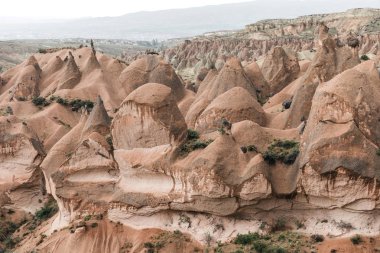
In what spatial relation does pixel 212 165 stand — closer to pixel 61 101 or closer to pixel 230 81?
pixel 230 81

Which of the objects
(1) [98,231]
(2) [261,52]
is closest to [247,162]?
(1) [98,231]

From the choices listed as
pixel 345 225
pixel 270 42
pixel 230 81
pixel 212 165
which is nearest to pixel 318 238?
pixel 345 225

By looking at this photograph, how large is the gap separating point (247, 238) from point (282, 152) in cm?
567

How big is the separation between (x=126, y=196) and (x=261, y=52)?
9542 cm

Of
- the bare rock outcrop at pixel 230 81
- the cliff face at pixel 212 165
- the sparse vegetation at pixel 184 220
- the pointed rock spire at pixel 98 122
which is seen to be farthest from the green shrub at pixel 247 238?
the bare rock outcrop at pixel 230 81

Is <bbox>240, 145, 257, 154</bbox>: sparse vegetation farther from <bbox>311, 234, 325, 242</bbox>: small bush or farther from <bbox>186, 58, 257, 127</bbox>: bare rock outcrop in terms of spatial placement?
<bbox>186, 58, 257, 127</bbox>: bare rock outcrop

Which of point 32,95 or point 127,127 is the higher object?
point 127,127

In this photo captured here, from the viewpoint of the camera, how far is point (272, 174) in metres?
32.9

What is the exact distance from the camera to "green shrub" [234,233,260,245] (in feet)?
106

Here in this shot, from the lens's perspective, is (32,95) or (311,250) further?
(32,95)

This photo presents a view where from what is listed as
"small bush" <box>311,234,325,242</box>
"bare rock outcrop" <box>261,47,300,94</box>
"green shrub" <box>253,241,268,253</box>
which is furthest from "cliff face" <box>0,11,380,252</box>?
"bare rock outcrop" <box>261,47,300,94</box>

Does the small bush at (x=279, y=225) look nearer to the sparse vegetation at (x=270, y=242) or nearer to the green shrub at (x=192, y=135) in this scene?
the sparse vegetation at (x=270, y=242)

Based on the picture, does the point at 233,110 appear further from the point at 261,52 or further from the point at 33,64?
the point at 261,52

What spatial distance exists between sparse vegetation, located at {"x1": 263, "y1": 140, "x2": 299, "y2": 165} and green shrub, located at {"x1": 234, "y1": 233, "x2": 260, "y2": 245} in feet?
15.0
